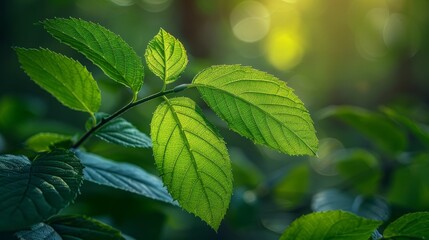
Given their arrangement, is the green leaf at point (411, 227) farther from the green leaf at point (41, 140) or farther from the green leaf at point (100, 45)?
the green leaf at point (41, 140)

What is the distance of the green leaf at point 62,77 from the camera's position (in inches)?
32.2

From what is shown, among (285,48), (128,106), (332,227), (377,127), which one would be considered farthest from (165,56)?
(285,48)

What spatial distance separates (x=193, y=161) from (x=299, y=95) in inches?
230

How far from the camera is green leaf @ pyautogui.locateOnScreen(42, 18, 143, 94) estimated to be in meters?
0.75

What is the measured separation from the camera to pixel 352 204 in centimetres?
141

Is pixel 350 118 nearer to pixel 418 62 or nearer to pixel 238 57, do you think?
pixel 418 62

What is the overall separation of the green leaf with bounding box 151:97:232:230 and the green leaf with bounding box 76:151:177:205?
111mm

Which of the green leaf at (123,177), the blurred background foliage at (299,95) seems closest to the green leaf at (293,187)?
the blurred background foliage at (299,95)

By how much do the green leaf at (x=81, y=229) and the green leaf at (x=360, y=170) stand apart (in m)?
1.04

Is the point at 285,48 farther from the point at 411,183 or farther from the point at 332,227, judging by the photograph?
the point at 332,227

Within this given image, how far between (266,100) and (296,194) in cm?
114

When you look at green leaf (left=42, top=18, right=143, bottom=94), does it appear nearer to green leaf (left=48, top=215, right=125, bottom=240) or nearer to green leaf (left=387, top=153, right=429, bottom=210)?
green leaf (left=48, top=215, right=125, bottom=240)

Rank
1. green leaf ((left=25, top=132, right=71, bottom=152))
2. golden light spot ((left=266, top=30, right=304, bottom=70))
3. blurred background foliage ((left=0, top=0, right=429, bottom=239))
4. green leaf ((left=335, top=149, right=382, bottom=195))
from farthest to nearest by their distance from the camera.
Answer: golden light spot ((left=266, top=30, right=304, bottom=70)) → green leaf ((left=335, top=149, right=382, bottom=195)) → blurred background foliage ((left=0, top=0, right=429, bottom=239)) → green leaf ((left=25, top=132, right=71, bottom=152))

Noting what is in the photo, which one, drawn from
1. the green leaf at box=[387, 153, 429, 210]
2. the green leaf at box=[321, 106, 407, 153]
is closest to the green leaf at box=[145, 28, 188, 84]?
the green leaf at box=[321, 106, 407, 153]
